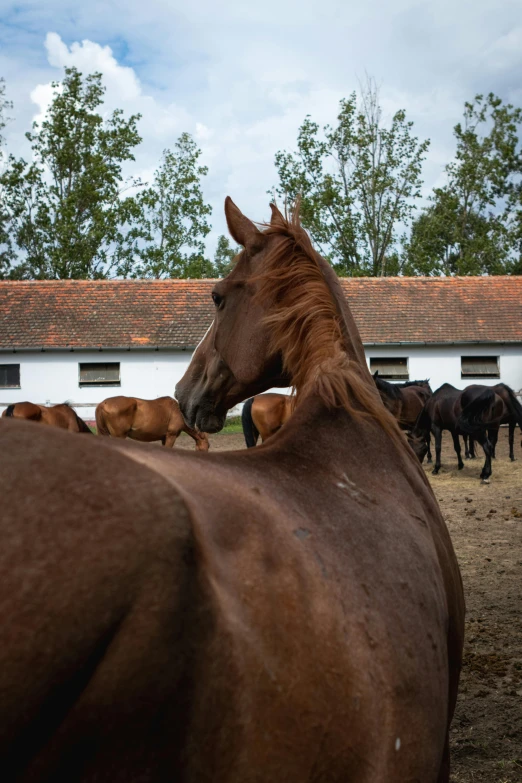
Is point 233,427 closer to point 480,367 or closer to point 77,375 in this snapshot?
point 77,375

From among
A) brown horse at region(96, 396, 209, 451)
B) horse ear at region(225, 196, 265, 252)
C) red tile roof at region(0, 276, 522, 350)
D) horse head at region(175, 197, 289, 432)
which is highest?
red tile roof at region(0, 276, 522, 350)

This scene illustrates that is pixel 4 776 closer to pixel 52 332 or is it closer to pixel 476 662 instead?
pixel 476 662

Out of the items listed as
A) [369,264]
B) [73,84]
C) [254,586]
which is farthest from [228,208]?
[73,84]

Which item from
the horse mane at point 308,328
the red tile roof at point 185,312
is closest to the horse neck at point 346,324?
the horse mane at point 308,328

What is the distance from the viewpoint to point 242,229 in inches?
98.0

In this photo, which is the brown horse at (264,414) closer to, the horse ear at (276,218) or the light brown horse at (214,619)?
the horse ear at (276,218)

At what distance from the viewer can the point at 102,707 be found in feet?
3.07

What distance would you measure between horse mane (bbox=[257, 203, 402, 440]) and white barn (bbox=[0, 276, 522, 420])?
2159cm

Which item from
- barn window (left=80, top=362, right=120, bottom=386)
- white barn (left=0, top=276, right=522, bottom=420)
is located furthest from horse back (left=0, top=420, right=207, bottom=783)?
barn window (left=80, top=362, right=120, bottom=386)

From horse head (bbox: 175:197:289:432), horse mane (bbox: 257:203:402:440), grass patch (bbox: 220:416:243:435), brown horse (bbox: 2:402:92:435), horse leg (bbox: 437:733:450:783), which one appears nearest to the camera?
horse leg (bbox: 437:733:450:783)

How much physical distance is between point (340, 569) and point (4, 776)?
673 millimetres

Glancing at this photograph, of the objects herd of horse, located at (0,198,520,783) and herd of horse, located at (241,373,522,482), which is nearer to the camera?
herd of horse, located at (0,198,520,783)

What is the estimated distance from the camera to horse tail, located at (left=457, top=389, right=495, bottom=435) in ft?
42.4

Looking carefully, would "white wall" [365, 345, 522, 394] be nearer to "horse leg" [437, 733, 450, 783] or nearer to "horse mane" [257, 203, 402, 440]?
"horse mane" [257, 203, 402, 440]
